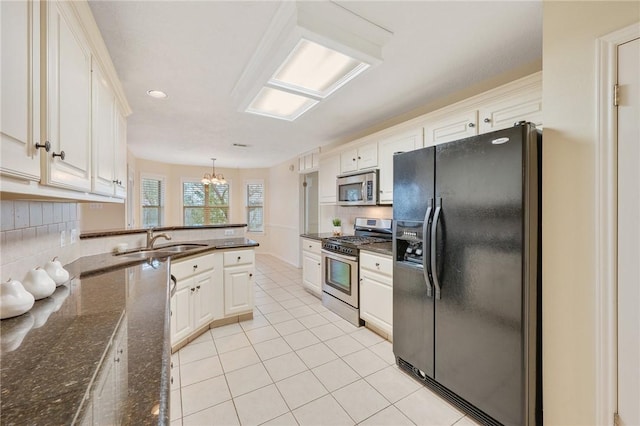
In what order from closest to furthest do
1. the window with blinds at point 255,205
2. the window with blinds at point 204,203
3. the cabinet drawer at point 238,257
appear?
the cabinet drawer at point 238,257, the window with blinds at point 204,203, the window with blinds at point 255,205

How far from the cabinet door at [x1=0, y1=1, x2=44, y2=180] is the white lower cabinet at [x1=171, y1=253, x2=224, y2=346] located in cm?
157

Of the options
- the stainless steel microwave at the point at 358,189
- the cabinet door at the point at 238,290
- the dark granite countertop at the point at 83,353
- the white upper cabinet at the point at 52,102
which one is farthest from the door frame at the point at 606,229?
the cabinet door at the point at 238,290

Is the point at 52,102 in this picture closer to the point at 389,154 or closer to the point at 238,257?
the point at 238,257

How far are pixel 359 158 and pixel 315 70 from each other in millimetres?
1631

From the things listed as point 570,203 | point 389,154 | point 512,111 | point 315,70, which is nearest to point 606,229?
point 570,203

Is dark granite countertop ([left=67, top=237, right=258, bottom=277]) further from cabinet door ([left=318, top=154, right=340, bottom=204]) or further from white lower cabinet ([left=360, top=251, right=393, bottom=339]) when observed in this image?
cabinet door ([left=318, top=154, right=340, bottom=204])

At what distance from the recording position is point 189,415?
1.65 metres

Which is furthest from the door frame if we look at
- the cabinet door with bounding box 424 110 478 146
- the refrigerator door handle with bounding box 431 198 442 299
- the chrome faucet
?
the chrome faucet

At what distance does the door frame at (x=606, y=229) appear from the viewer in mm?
1166

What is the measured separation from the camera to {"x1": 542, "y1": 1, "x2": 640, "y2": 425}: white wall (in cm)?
123

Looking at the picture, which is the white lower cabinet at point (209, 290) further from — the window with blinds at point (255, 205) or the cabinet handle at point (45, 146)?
the window with blinds at point (255, 205)

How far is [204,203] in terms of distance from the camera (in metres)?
7.14

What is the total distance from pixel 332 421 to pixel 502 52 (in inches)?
109

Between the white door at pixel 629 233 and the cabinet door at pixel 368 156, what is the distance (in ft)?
6.96
